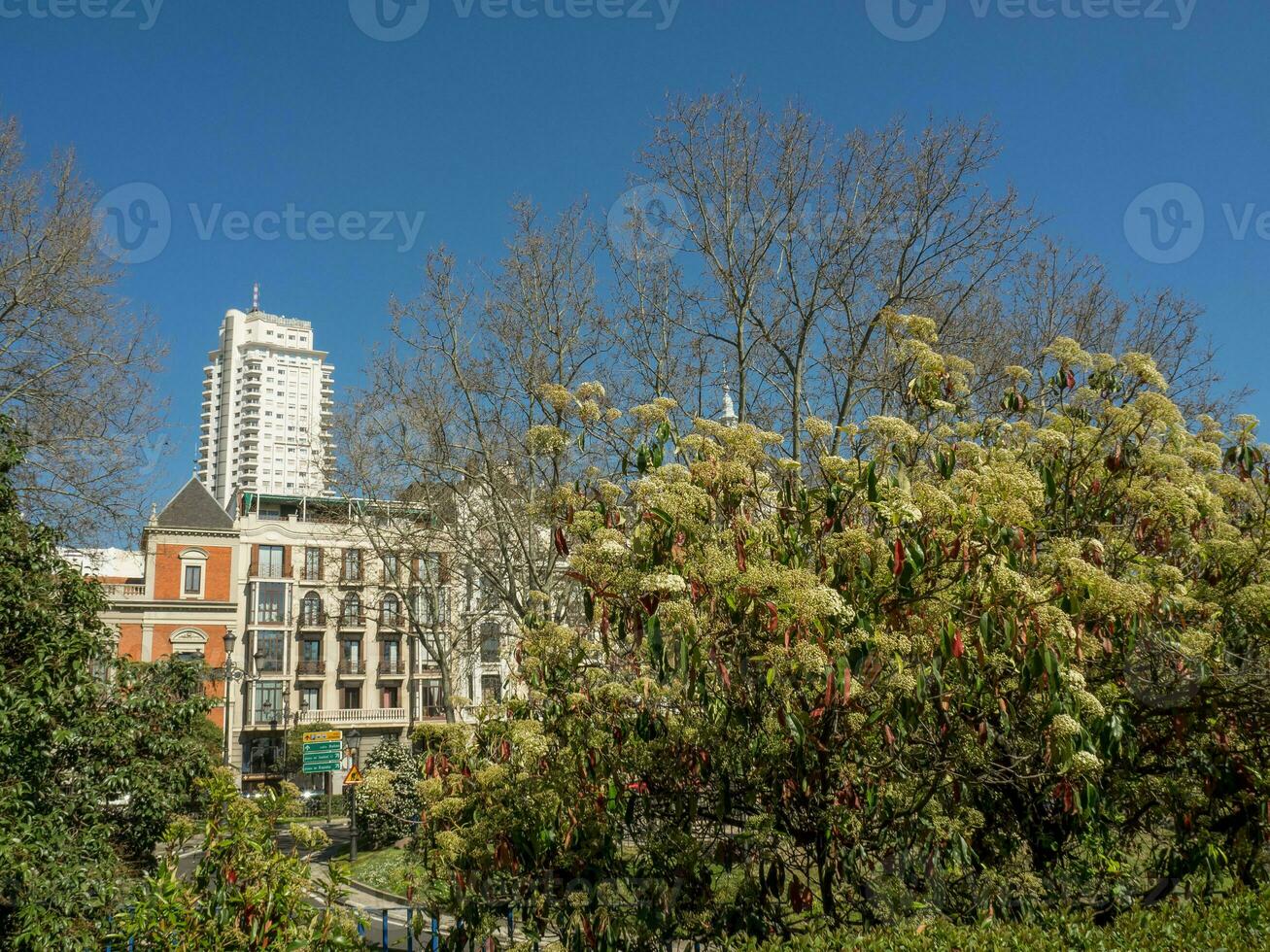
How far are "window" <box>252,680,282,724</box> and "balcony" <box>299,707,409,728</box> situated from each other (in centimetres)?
128

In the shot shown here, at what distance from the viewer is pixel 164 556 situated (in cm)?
4138

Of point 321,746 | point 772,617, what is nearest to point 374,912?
point 321,746

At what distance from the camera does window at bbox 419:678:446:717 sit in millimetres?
46125

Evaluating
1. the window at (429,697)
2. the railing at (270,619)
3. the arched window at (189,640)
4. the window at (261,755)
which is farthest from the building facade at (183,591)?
the window at (429,697)

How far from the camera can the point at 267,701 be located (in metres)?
42.9

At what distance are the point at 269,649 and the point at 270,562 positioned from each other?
13.1ft

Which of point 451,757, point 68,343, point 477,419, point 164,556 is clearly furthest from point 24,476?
point 164,556

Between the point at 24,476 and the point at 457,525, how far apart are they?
8.27m

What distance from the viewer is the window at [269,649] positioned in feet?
142

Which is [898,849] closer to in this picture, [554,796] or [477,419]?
[554,796]

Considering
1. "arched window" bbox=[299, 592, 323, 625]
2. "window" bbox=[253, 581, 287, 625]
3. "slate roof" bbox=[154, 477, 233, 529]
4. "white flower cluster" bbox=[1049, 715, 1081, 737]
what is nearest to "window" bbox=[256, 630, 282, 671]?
"window" bbox=[253, 581, 287, 625]

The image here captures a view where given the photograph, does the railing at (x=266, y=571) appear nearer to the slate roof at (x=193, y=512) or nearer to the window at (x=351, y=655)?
the slate roof at (x=193, y=512)

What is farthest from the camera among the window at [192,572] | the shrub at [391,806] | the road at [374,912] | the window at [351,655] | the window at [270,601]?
the window at [351,655]

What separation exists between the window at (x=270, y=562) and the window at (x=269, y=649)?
264 cm
